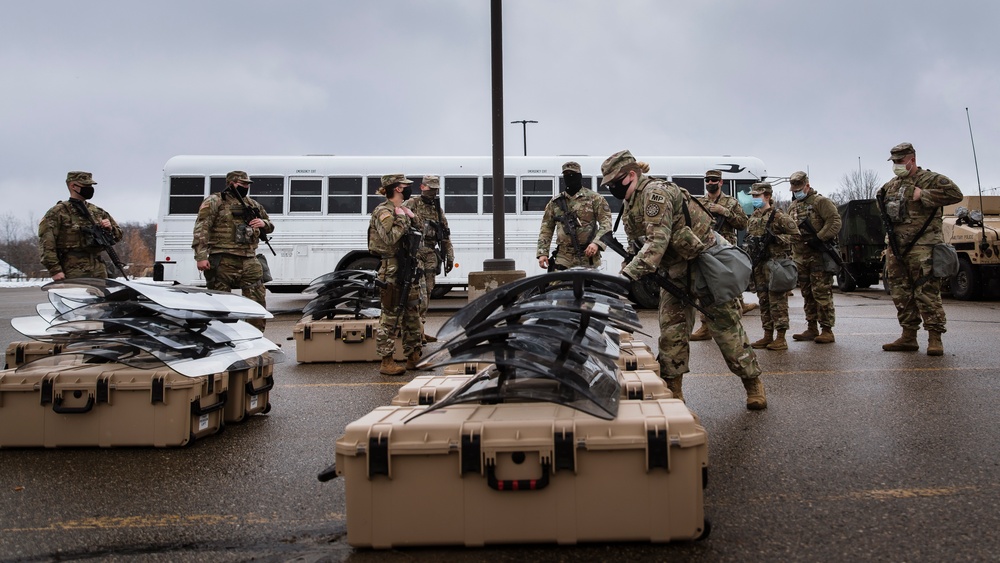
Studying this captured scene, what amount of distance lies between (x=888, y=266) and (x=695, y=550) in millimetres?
6145

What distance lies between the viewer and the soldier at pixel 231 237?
23.7 feet

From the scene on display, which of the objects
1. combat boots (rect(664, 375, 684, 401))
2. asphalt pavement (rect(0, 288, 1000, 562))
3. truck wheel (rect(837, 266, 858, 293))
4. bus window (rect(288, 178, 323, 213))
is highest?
bus window (rect(288, 178, 323, 213))

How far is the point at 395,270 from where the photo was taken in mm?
6652

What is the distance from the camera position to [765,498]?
2982mm

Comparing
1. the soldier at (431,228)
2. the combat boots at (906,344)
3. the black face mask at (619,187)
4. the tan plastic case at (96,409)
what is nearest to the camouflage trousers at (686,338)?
the black face mask at (619,187)

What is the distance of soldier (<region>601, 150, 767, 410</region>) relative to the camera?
4301 millimetres

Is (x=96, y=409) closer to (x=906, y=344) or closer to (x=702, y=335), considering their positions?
(x=702, y=335)

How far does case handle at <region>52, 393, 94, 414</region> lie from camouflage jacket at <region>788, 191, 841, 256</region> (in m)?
7.13

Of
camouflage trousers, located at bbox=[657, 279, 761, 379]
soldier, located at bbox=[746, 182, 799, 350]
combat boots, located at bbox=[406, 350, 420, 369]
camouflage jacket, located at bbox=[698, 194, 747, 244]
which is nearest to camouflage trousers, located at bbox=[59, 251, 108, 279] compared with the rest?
combat boots, located at bbox=[406, 350, 420, 369]

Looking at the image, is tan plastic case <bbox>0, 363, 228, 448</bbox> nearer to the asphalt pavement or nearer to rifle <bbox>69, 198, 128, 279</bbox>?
the asphalt pavement

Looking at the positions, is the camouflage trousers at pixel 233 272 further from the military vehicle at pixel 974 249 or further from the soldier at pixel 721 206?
Answer: the military vehicle at pixel 974 249

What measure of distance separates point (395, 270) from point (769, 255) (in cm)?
446

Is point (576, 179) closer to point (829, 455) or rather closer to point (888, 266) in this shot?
point (888, 266)

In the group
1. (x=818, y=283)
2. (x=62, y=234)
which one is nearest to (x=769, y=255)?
(x=818, y=283)
